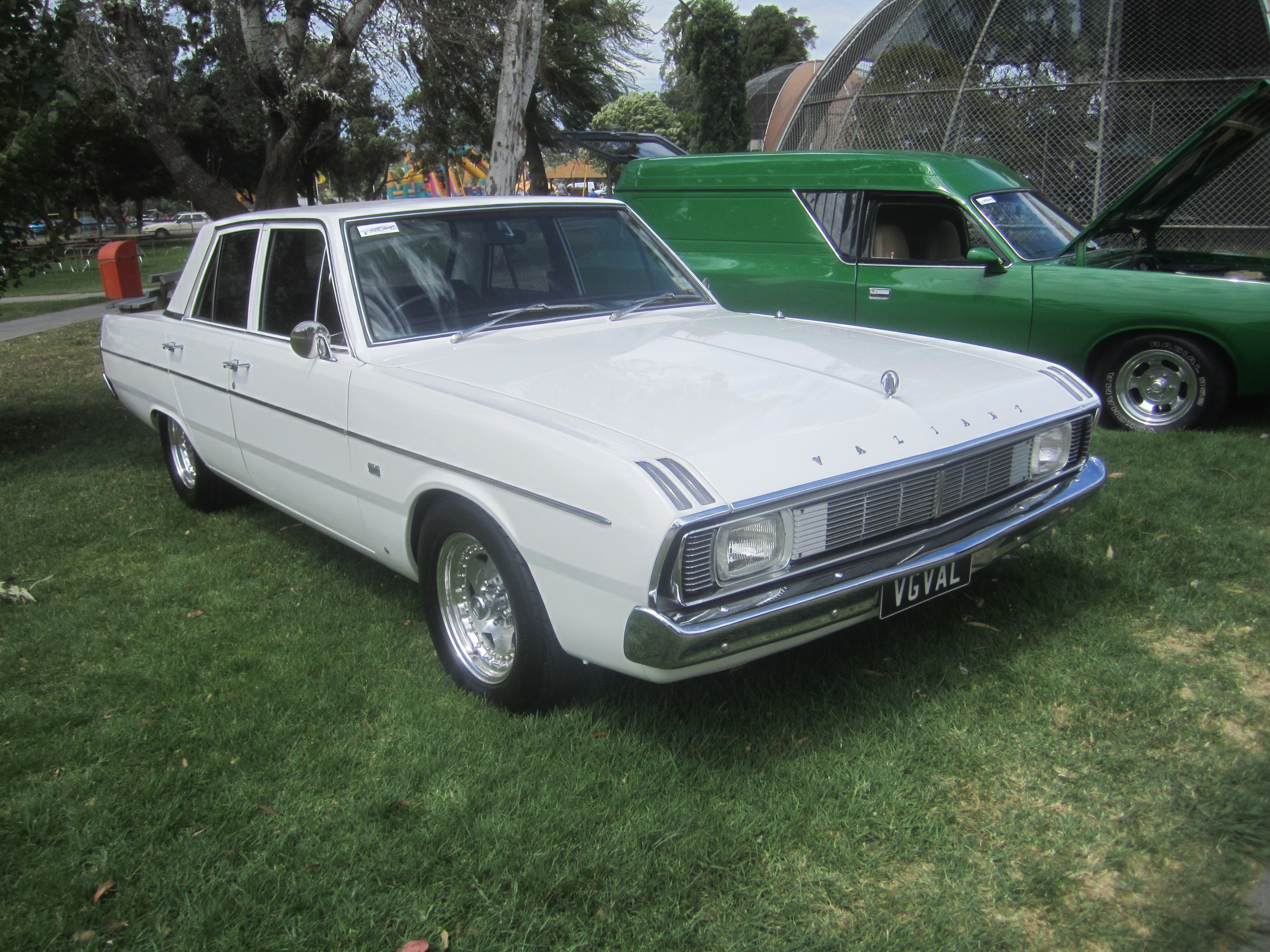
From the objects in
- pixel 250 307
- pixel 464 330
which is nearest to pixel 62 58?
pixel 250 307

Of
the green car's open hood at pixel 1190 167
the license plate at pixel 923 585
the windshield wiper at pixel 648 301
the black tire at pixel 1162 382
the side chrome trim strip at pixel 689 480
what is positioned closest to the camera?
the side chrome trim strip at pixel 689 480

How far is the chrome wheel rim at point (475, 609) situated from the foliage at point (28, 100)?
513 cm

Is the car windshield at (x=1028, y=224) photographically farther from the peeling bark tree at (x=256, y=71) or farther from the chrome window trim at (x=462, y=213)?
the peeling bark tree at (x=256, y=71)

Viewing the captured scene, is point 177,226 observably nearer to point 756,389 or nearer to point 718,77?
point 718,77

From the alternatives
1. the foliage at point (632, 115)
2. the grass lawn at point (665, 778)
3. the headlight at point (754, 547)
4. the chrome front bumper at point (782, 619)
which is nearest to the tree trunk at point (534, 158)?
the foliage at point (632, 115)

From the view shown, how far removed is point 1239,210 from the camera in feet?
37.7

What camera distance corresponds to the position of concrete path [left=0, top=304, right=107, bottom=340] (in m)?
13.6

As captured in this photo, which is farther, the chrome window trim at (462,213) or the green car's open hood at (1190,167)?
the green car's open hood at (1190,167)

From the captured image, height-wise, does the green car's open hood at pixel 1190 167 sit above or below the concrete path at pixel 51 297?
above

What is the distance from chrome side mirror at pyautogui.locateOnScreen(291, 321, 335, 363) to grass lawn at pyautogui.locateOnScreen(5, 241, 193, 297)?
13.1 m

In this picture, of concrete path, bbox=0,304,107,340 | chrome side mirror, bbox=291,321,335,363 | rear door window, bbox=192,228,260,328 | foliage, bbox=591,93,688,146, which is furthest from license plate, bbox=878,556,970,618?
foliage, bbox=591,93,688,146

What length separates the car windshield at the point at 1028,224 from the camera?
269 inches

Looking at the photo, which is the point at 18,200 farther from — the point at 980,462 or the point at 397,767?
the point at 980,462

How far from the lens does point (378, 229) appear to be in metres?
3.90
